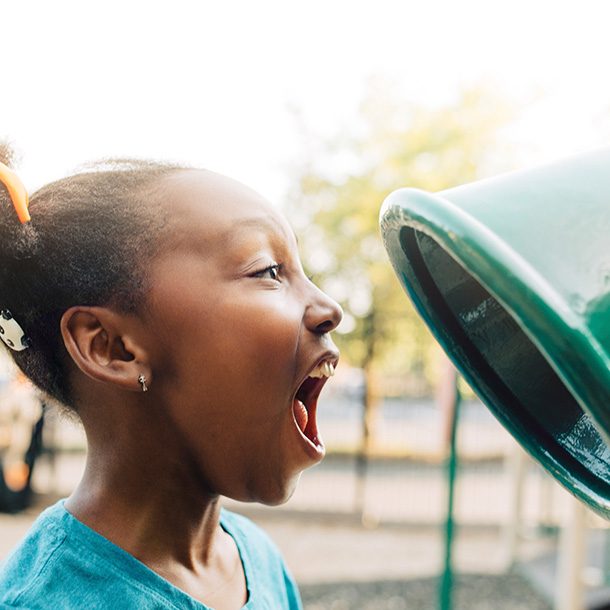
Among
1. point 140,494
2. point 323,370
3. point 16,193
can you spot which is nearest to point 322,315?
point 323,370

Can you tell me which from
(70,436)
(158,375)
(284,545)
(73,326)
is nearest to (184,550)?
(158,375)

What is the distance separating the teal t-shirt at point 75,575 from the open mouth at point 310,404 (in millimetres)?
323

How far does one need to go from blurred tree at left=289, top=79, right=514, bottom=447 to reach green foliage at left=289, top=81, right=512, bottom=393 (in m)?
0.02

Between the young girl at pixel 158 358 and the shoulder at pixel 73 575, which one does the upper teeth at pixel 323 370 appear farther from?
the shoulder at pixel 73 575

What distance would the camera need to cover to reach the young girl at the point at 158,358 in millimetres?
1043

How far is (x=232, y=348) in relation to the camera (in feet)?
3.41

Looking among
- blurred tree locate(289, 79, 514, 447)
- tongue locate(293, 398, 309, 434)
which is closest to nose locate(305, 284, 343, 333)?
tongue locate(293, 398, 309, 434)

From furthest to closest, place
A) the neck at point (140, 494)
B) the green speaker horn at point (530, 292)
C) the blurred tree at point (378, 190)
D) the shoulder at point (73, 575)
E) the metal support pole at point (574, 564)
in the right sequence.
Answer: the blurred tree at point (378, 190), the metal support pole at point (574, 564), the neck at point (140, 494), the shoulder at point (73, 575), the green speaker horn at point (530, 292)

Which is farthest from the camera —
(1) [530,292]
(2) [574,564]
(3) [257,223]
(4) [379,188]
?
(4) [379,188]

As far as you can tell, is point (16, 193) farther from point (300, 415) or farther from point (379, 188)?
point (379, 188)

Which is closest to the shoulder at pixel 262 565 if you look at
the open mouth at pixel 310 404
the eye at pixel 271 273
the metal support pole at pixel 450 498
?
the open mouth at pixel 310 404

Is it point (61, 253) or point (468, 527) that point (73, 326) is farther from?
point (468, 527)

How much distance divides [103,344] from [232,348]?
0.22m

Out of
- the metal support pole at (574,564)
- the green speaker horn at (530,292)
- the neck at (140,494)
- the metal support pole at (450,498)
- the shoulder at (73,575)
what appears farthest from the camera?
the metal support pole at (450,498)
